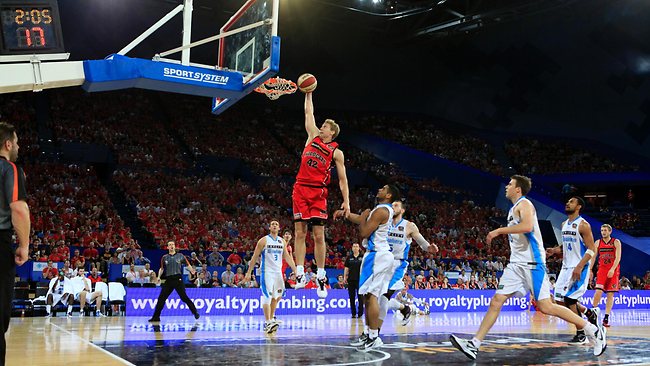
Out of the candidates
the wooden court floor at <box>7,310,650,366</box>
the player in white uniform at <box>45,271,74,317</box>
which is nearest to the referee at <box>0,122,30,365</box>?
the wooden court floor at <box>7,310,650,366</box>

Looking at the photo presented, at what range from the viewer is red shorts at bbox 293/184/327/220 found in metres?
8.78

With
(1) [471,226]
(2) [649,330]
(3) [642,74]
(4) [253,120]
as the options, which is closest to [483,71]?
(3) [642,74]

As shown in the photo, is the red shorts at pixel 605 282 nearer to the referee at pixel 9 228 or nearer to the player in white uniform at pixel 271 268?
the player in white uniform at pixel 271 268

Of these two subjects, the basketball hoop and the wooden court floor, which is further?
the basketball hoop

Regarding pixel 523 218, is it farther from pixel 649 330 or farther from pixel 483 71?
pixel 483 71

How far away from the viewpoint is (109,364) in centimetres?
700

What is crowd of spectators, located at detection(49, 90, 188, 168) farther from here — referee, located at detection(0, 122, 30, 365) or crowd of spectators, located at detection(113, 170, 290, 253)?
referee, located at detection(0, 122, 30, 365)

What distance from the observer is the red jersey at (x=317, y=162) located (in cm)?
887

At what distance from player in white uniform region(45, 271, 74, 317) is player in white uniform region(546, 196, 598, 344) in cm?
1294

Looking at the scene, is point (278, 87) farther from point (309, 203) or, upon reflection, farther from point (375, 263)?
point (375, 263)

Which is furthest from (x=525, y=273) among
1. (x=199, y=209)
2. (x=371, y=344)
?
(x=199, y=209)

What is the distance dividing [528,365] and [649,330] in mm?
7669

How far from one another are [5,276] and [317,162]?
4.72 meters

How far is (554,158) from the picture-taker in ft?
123
